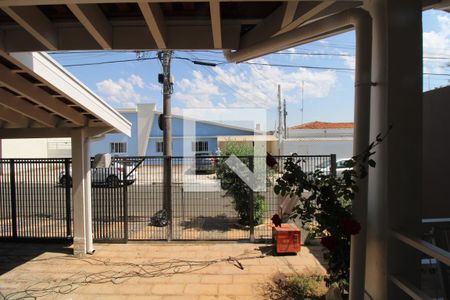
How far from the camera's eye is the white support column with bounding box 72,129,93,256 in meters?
6.78

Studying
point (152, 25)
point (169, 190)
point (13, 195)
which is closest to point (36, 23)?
point (152, 25)

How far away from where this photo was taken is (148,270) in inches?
233

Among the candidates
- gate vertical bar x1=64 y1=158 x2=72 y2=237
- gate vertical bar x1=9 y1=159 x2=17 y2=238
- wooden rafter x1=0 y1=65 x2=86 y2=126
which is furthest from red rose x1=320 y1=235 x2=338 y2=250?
gate vertical bar x1=9 y1=159 x2=17 y2=238

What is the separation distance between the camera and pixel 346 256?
297 centimetres

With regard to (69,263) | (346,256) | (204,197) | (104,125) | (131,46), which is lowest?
(69,263)

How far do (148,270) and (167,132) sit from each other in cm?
422

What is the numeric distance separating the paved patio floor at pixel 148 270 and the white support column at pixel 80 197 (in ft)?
0.91

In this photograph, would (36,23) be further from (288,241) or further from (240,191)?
(240,191)

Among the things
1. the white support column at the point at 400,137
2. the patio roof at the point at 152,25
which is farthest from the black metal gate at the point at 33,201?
the white support column at the point at 400,137

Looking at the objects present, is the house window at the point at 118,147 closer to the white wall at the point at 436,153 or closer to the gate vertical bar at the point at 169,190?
the gate vertical bar at the point at 169,190

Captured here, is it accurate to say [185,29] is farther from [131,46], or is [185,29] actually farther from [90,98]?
[90,98]

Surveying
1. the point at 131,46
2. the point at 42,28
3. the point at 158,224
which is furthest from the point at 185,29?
the point at 158,224

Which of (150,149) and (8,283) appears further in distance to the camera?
(150,149)

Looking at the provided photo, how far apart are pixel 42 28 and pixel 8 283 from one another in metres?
3.83
